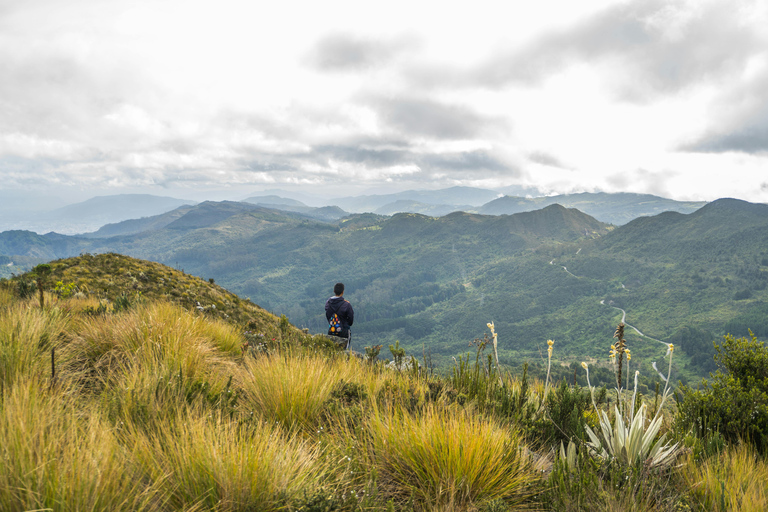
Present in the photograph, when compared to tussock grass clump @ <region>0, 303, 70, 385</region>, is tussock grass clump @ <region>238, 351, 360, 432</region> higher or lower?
lower

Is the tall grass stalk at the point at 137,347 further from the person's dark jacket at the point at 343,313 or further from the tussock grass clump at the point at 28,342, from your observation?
the person's dark jacket at the point at 343,313

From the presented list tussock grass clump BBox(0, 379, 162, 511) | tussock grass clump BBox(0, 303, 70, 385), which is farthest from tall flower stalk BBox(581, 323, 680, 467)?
tussock grass clump BBox(0, 303, 70, 385)

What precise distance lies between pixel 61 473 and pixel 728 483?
194 inches

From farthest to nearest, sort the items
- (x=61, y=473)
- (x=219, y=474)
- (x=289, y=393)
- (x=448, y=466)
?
(x=289, y=393)
(x=448, y=466)
(x=219, y=474)
(x=61, y=473)

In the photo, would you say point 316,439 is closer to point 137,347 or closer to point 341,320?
point 137,347

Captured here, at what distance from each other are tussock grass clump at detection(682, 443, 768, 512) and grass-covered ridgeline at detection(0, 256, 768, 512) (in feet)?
0.06

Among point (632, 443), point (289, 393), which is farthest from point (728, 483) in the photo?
point (289, 393)

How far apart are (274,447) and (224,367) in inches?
129

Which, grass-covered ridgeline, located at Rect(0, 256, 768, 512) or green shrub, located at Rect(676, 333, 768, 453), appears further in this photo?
green shrub, located at Rect(676, 333, 768, 453)

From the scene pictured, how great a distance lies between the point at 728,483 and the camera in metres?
3.09

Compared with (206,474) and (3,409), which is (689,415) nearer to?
(206,474)

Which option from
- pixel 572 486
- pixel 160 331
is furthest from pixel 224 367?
pixel 572 486

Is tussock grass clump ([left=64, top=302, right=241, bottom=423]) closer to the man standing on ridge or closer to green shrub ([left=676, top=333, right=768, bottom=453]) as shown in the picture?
the man standing on ridge

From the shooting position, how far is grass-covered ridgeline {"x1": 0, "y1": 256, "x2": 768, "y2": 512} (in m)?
2.17
